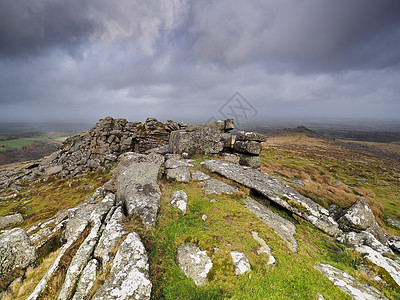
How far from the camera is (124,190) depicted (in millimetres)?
10008

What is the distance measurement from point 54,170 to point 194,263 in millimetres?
35376

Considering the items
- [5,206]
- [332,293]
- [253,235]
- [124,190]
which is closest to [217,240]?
[253,235]

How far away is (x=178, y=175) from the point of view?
43.1 feet

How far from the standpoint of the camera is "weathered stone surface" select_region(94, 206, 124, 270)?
5813mm

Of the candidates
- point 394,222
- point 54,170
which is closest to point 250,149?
point 394,222

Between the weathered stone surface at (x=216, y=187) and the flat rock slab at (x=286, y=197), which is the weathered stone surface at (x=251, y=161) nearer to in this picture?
the flat rock slab at (x=286, y=197)

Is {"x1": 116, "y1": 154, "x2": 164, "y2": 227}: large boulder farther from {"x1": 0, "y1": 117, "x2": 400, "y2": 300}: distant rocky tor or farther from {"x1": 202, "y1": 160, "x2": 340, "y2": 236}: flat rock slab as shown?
{"x1": 202, "y1": 160, "x2": 340, "y2": 236}: flat rock slab

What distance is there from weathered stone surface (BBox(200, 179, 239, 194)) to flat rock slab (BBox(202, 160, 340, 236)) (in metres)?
1.52

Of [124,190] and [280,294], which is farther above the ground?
[124,190]

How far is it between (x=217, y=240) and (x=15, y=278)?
9735 millimetres

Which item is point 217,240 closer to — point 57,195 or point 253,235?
point 253,235

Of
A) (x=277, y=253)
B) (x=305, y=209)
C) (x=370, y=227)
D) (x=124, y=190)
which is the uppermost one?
(x=124, y=190)

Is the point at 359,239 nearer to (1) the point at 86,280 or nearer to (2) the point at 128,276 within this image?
(2) the point at 128,276

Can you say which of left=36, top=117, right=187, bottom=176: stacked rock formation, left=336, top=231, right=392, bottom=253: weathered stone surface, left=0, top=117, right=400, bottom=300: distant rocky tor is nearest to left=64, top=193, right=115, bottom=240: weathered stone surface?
left=0, top=117, right=400, bottom=300: distant rocky tor
